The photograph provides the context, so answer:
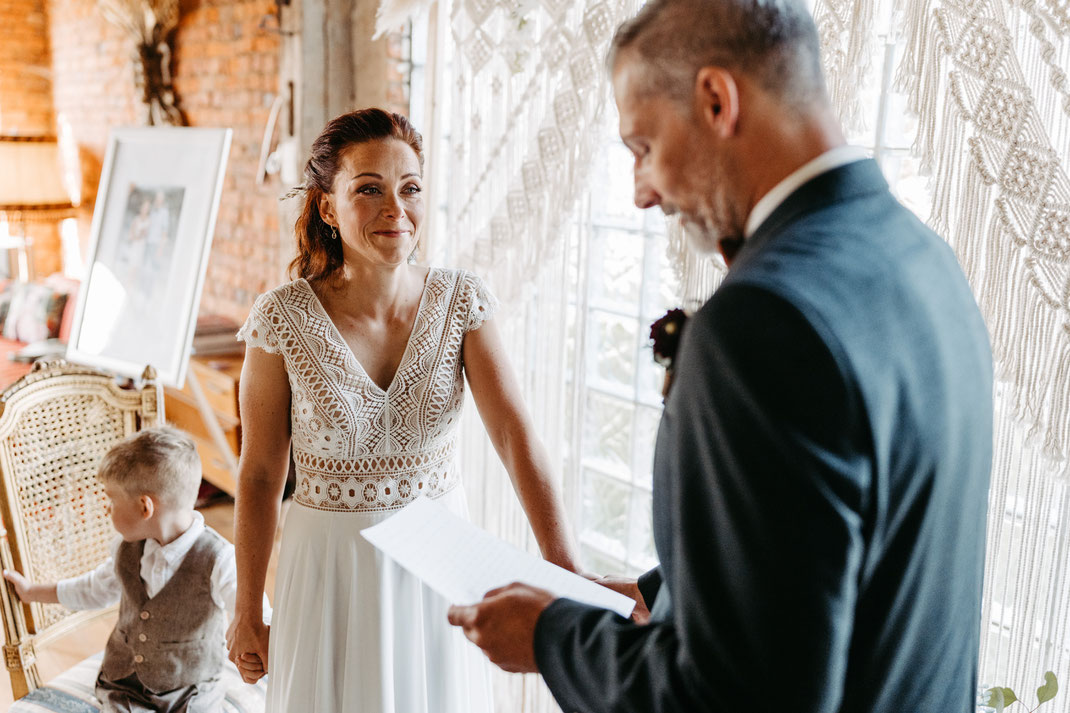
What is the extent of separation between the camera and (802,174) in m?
0.72

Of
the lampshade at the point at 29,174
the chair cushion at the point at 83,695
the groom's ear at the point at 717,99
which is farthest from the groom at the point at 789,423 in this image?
the lampshade at the point at 29,174

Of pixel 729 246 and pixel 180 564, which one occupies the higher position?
pixel 729 246

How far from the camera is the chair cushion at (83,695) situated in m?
1.70

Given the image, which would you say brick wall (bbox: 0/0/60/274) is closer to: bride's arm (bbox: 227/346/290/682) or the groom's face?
bride's arm (bbox: 227/346/290/682)

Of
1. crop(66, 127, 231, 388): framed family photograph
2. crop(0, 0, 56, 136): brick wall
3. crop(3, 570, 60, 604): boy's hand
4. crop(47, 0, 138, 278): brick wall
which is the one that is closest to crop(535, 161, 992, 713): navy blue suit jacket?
crop(3, 570, 60, 604): boy's hand

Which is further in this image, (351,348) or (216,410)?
(216,410)

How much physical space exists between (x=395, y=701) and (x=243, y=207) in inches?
126

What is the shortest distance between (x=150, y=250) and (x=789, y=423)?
2737mm

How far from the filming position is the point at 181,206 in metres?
2.83

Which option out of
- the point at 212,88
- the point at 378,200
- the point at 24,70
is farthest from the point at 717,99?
the point at 24,70

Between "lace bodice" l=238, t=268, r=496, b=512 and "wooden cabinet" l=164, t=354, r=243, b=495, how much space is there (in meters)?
2.08

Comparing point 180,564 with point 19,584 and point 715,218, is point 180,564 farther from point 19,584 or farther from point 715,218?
point 715,218

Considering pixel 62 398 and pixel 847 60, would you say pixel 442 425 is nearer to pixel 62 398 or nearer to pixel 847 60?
pixel 847 60

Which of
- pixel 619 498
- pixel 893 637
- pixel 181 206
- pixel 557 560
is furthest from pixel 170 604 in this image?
pixel 181 206
